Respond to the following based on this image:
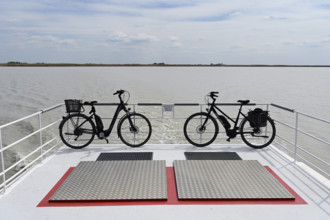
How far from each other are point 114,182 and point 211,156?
1655 millimetres

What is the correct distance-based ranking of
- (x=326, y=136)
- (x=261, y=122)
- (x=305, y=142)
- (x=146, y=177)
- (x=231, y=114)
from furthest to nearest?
(x=231, y=114) → (x=326, y=136) → (x=305, y=142) → (x=261, y=122) → (x=146, y=177)

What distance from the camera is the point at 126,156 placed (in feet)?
14.2

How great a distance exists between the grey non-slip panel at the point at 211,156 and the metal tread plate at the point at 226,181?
241mm

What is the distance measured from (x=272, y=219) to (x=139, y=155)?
2.28m

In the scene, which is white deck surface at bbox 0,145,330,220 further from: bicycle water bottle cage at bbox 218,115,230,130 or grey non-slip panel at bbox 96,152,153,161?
bicycle water bottle cage at bbox 218,115,230,130

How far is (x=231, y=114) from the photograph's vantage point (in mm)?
15898

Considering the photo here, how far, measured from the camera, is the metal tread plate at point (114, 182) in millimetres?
2916

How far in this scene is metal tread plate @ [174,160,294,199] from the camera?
2.96 m

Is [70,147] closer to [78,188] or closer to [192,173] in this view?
[78,188]

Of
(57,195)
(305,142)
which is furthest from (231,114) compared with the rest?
(57,195)

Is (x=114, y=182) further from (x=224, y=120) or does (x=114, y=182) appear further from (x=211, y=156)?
(x=224, y=120)

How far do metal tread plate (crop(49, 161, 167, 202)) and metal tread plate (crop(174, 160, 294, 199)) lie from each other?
0.84ft

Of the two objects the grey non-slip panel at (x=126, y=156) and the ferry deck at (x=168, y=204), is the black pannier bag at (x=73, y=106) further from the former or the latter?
the ferry deck at (x=168, y=204)

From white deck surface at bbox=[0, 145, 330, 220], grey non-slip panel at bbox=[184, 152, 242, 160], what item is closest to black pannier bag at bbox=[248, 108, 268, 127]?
grey non-slip panel at bbox=[184, 152, 242, 160]
